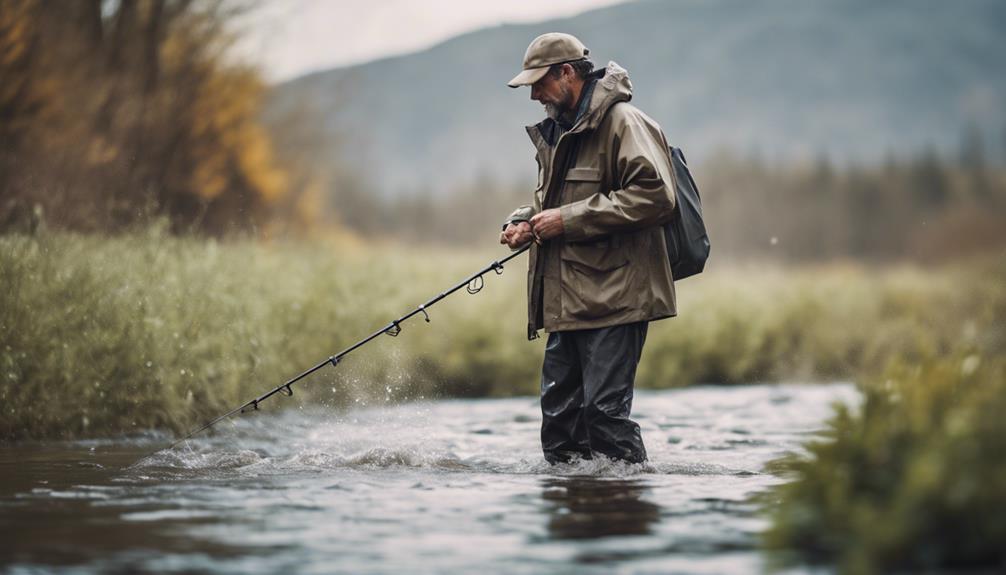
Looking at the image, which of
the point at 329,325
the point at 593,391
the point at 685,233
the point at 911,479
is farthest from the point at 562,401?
the point at 329,325

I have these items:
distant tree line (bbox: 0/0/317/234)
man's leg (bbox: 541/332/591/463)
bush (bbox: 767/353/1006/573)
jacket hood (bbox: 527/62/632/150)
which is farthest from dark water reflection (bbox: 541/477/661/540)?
distant tree line (bbox: 0/0/317/234)

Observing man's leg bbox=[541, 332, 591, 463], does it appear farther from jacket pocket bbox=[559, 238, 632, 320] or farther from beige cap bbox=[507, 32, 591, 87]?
beige cap bbox=[507, 32, 591, 87]

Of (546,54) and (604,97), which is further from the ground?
(546,54)

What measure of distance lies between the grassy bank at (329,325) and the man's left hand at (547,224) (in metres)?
1.70

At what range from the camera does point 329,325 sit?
12102mm

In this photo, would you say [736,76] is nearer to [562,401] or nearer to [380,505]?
[562,401]

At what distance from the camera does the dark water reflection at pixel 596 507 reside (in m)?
4.98

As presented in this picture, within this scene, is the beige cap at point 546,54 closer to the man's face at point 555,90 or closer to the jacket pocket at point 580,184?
the man's face at point 555,90

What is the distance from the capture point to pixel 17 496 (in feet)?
19.6

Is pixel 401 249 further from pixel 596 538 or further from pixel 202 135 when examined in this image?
pixel 596 538

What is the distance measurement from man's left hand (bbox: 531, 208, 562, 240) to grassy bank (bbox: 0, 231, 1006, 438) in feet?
5.57

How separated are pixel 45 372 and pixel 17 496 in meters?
2.52

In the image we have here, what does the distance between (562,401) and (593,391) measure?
0.40m

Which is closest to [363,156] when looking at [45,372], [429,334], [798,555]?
[429,334]
